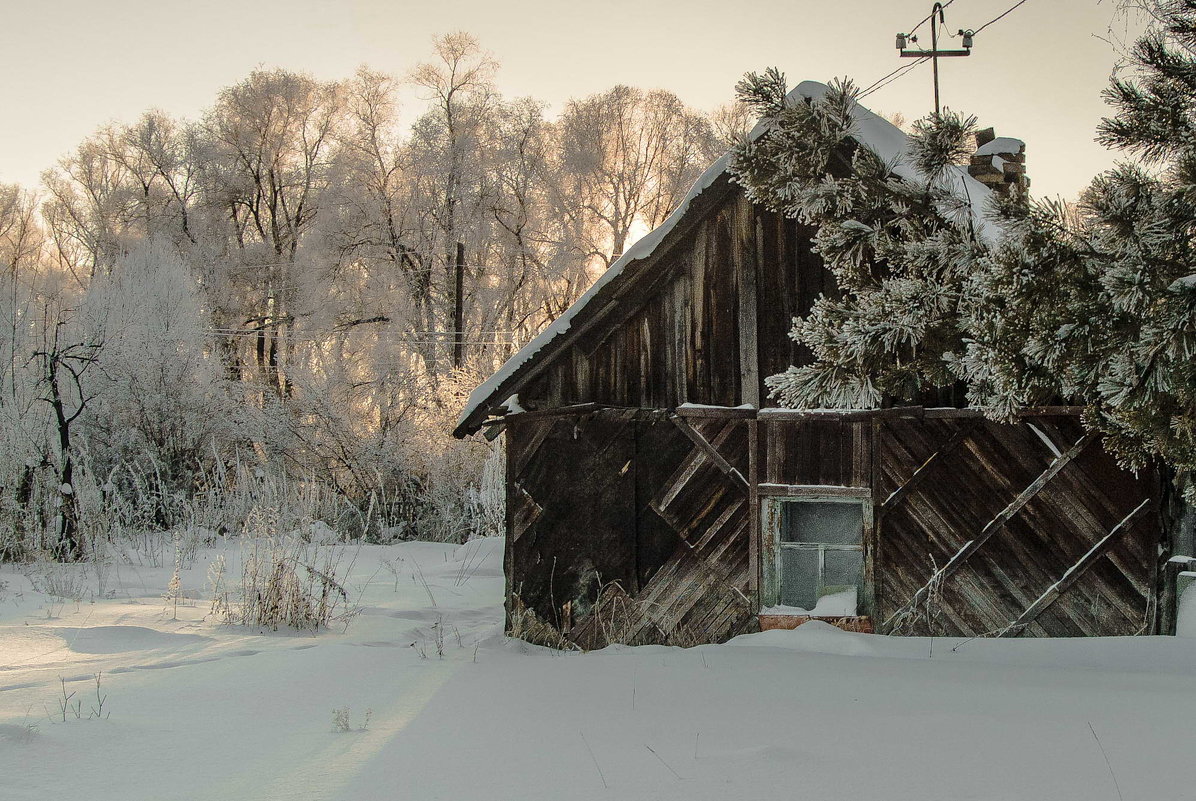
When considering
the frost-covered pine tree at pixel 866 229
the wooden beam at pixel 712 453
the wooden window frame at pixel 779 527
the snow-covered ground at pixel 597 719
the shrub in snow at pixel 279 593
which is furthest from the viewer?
the shrub in snow at pixel 279 593

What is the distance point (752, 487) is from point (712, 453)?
1.43 feet

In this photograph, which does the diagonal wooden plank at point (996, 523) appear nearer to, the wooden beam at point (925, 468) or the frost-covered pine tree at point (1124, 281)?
the wooden beam at point (925, 468)

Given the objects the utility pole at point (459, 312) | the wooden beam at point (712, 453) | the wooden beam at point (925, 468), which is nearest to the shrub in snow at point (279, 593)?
the wooden beam at point (712, 453)

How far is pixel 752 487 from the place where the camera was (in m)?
7.42

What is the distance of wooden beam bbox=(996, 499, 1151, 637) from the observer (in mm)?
6805

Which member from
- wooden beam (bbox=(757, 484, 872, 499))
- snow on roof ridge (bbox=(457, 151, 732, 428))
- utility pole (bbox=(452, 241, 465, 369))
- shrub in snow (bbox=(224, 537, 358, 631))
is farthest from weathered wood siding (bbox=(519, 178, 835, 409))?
utility pole (bbox=(452, 241, 465, 369))

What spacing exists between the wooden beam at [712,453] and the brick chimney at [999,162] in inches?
168

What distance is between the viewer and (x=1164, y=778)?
3.77 metres

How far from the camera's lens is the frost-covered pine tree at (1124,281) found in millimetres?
3568

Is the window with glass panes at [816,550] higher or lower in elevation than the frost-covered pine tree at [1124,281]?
lower

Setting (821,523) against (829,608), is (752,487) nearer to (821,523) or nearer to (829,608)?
(821,523)

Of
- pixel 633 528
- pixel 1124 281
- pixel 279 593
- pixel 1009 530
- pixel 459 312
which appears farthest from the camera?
pixel 459 312

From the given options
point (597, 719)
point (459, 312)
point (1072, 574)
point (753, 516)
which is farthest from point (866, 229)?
point (459, 312)

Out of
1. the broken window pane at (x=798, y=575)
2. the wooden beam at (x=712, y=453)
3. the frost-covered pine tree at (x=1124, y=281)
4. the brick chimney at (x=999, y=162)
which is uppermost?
the brick chimney at (x=999, y=162)
